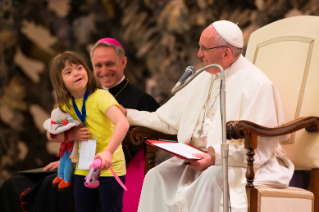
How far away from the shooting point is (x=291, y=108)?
336cm

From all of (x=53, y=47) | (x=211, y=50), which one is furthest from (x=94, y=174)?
(x=53, y=47)

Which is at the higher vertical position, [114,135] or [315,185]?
[114,135]

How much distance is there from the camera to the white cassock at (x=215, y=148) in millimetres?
2797

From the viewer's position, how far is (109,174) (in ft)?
10.2

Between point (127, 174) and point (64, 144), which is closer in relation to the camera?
point (64, 144)

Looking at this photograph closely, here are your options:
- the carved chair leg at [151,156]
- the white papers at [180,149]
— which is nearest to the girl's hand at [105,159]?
the white papers at [180,149]

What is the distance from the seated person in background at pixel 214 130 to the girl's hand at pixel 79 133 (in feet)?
1.71

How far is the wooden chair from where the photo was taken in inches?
106

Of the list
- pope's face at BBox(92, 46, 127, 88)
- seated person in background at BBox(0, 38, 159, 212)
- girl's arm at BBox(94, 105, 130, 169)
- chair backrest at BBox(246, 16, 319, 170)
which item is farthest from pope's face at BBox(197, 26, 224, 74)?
pope's face at BBox(92, 46, 127, 88)

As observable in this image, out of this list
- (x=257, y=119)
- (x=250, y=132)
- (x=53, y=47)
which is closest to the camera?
(x=250, y=132)

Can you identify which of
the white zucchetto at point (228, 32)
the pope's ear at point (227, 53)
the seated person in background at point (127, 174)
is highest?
the white zucchetto at point (228, 32)

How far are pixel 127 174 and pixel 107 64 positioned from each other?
46.3 inches

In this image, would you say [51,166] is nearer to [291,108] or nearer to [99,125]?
[99,125]

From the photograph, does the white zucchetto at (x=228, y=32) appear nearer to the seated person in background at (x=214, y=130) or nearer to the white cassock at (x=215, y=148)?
the seated person in background at (x=214, y=130)
